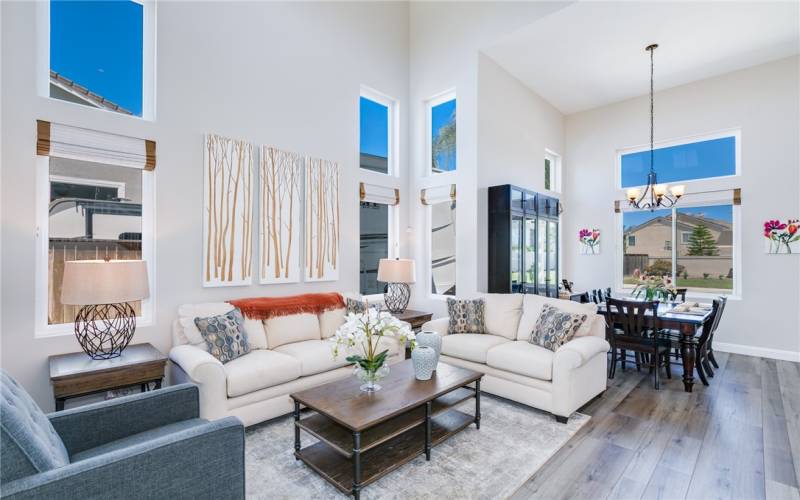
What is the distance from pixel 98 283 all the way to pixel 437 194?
159 inches

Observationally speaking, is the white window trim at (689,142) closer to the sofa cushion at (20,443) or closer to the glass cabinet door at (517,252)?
the glass cabinet door at (517,252)

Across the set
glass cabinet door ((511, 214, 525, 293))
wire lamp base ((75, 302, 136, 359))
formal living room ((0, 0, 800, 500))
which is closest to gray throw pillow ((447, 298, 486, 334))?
formal living room ((0, 0, 800, 500))

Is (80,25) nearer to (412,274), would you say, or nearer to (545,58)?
(412,274)

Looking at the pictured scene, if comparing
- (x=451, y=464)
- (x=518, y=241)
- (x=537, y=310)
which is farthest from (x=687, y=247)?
(x=451, y=464)

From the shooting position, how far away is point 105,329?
316 cm

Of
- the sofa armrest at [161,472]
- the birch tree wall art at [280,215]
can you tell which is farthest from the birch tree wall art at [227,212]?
the sofa armrest at [161,472]

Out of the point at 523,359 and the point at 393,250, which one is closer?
the point at 523,359

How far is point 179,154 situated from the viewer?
3.59 meters

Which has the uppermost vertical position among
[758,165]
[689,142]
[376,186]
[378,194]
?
[689,142]

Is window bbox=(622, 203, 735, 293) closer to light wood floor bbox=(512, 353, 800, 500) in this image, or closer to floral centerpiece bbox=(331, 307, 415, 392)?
light wood floor bbox=(512, 353, 800, 500)

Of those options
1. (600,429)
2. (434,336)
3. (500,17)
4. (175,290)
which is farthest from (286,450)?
(500,17)

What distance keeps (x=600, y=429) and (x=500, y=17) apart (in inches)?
190

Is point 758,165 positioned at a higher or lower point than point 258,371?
higher

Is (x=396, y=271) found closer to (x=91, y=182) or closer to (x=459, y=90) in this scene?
(x=459, y=90)
